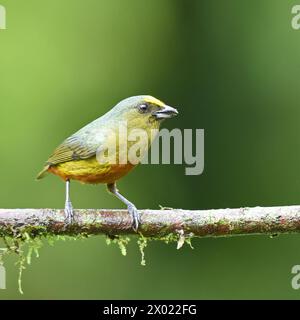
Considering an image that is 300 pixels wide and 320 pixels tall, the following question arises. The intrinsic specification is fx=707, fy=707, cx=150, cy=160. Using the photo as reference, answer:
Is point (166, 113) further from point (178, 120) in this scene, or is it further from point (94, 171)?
point (178, 120)

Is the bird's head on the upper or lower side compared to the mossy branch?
upper

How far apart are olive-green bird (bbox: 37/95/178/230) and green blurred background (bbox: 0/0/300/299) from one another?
292 cm

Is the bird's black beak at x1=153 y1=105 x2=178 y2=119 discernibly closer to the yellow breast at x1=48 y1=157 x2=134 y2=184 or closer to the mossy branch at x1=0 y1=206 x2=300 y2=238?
the yellow breast at x1=48 y1=157 x2=134 y2=184

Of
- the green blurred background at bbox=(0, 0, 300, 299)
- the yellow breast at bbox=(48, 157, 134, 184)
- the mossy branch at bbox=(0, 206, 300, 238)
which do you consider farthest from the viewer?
the green blurred background at bbox=(0, 0, 300, 299)

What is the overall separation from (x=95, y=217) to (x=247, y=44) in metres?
4.40

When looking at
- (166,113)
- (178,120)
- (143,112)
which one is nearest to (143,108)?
(143,112)

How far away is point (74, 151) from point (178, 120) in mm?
3232

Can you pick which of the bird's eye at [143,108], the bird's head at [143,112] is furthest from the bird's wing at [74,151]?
the bird's eye at [143,108]

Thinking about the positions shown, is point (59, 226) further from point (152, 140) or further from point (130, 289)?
point (130, 289)

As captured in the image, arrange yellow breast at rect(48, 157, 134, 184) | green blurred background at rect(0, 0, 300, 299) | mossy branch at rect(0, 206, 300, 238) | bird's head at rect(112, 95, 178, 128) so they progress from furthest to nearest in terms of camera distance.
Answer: green blurred background at rect(0, 0, 300, 299), bird's head at rect(112, 95, 178, 128), yellow breast at rect(48, 157, 134, 184), mossy branch at rect(0, 206, 300, 238)

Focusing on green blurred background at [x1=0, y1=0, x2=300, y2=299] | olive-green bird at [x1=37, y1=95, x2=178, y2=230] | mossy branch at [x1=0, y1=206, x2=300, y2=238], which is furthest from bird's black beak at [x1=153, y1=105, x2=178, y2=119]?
green blurred background at [x1=0, y1=0, x2=300, y2=299]

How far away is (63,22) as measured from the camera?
862 centimetres

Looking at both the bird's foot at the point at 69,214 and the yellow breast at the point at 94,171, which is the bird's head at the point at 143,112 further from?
the bird's foot at the point at 69,214

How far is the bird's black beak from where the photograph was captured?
4949 millimetres
